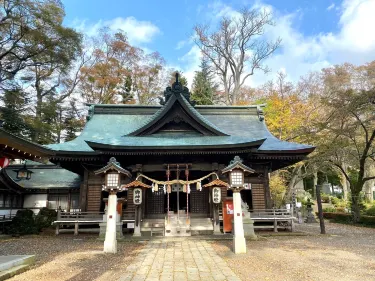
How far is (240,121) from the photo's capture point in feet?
71.4

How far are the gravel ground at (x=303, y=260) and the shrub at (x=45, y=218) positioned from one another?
11.3m

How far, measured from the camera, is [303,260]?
28.9 feet

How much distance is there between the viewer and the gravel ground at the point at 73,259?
7121 mm

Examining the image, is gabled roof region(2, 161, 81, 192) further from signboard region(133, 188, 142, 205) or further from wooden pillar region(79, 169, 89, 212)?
signboard region(133, 188, 142, 205)

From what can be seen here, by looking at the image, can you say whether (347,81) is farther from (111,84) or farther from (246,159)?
(111,84)

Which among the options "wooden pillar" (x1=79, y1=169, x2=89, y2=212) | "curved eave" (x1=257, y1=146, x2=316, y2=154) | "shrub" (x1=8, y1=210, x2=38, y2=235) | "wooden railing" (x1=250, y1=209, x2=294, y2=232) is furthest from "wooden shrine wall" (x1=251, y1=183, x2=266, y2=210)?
"shrub" (x1=8, y1=210, x2=38, y2=235)

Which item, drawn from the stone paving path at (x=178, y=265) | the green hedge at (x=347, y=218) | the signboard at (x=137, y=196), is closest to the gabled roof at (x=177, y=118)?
the signboard at (x=137, y=196)

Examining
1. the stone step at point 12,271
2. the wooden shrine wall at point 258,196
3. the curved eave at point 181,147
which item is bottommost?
the stone step at point 12,271

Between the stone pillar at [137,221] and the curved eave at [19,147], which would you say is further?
the stone pillar at [137,221]

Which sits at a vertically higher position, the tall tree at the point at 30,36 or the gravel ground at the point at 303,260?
the tall tree at the point at 30,36

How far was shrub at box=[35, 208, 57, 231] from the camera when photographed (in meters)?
16.8

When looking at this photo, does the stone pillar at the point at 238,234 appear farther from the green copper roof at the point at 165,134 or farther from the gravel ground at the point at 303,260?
the green copper roof at the point at 165,134

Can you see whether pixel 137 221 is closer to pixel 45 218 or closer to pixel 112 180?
pixel 112 180

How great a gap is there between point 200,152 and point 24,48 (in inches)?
830
